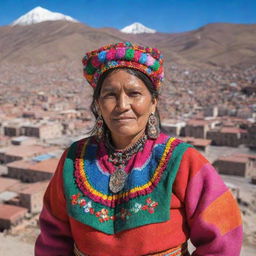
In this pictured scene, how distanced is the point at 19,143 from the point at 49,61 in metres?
33.1

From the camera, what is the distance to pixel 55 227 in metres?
1.09

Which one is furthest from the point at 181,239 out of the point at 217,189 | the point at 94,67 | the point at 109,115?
the point at 94,67

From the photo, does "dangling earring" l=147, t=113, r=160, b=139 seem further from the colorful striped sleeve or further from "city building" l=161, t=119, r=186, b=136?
"city building" l=161, t=119, r=186, b=136

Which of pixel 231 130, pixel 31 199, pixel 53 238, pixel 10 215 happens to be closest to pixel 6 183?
pixel 31 199

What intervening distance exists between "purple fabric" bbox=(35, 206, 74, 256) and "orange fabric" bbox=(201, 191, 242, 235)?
1.48 feet

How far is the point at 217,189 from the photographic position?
0.89 metres

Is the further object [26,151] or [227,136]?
[227,136]

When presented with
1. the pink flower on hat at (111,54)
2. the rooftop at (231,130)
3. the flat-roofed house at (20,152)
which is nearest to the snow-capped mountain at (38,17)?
the rooftop at (231,130)

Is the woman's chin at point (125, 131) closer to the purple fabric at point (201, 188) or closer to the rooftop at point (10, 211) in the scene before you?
the purple fabric at point (201, 188)

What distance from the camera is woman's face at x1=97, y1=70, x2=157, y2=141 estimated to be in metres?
0.97

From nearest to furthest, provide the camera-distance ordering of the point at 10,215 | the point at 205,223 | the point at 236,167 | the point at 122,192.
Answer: the point at 205,223, the point at 122,192, the point at 10,215, the point at 236,167

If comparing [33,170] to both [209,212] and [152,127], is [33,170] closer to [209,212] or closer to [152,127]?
[152,127]

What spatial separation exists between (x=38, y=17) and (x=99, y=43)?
33494 mm

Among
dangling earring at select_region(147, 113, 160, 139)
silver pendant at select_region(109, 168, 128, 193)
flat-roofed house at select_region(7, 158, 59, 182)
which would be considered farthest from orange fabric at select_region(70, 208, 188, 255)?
flat-roofed house at select_region(7, 158, 59, 182)
